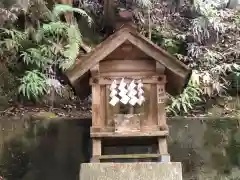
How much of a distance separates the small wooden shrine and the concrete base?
9 cm

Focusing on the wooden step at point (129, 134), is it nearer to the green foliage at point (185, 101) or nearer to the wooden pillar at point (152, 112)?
the wooden pillar at point (152, 112)

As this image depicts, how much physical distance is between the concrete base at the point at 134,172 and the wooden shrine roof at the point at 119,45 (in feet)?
2.74

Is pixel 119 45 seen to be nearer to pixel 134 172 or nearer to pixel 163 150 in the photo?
pixel 163 150

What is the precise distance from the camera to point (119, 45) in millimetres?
3902

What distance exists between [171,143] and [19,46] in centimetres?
257

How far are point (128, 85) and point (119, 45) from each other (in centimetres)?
39

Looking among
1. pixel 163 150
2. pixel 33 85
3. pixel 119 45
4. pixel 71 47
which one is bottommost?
pixel 163 150

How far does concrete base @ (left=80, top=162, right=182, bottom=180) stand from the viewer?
12.4 feet

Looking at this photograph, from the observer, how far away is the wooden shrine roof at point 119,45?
388 centimetres

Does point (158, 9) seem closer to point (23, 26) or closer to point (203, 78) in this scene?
point (203, 78)

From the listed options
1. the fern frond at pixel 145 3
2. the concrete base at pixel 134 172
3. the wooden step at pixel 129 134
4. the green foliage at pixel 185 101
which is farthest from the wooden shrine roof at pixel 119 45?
the fern frond at pixel 145 3

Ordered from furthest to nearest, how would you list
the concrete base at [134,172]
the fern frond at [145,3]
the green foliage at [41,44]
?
the fern frond at [145,3] < the green foliage at [41,44] < the concrete base at [134,172]

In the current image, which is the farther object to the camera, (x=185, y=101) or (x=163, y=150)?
(x=185, y=101)

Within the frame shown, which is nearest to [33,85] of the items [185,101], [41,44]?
[41,44]
